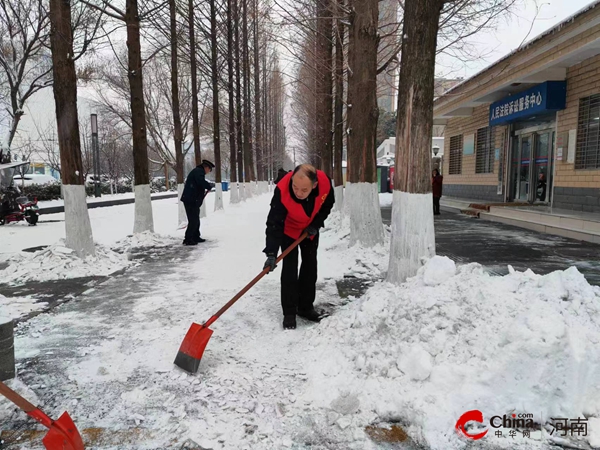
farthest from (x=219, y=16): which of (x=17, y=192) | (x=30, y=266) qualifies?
(x=30, y=266)

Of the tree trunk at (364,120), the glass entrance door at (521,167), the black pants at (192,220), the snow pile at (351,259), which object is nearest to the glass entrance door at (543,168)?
the glass entrance door at (521,167)

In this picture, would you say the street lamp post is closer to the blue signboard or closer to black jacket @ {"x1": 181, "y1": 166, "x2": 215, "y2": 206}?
black jacket @ {"x1": 181, "y1": 166, "x2": 215, "y2": 206}

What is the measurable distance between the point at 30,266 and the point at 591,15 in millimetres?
10264

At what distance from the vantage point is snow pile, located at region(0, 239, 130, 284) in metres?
5.53

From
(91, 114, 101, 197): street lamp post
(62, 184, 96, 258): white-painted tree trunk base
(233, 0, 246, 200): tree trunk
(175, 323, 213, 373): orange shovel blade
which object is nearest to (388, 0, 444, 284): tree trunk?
(175, 323, 213, 373): orange shovel blade

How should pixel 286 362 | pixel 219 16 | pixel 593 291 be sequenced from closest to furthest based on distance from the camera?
pixel 593 291, pixel 286 362, pixel 219 16

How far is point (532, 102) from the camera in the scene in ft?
37.8

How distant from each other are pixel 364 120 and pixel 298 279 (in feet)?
13.9

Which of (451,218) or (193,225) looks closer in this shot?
(193,225)

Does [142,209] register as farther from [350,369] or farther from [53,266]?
[350,369]

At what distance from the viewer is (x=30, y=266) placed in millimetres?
5703

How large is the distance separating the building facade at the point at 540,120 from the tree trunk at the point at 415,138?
5.50 metres

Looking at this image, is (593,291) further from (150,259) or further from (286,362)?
(150,259)

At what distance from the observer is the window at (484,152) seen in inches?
622
